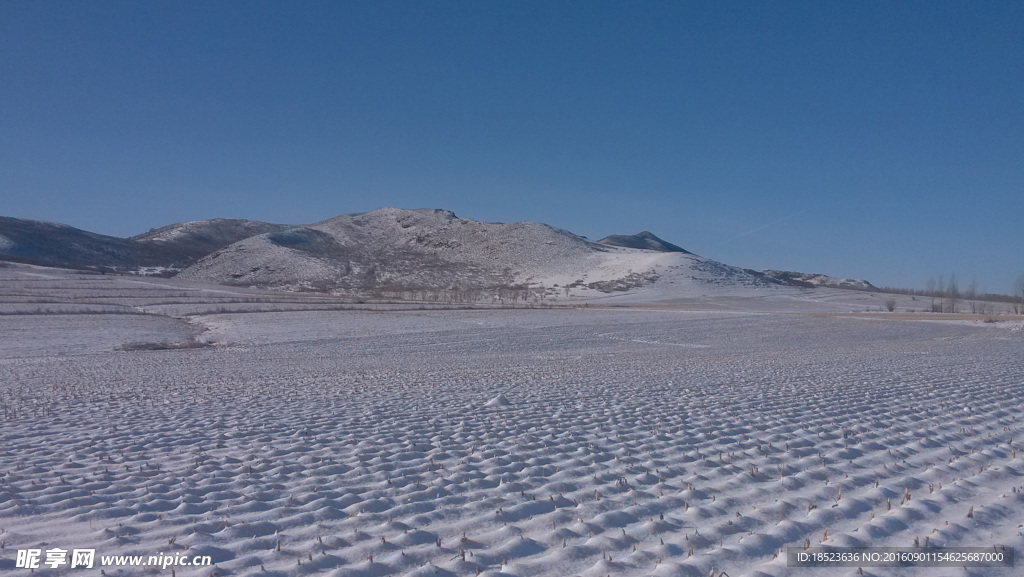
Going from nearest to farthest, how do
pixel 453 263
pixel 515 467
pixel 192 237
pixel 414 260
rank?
pixel 515 467, pixel 453 263, pixel 414 260, pixel 192 237

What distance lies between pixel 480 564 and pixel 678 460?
3.74m

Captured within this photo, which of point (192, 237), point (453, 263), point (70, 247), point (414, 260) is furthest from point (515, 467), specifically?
point (192, 237)

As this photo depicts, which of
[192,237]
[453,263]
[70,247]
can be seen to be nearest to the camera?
[453,263]

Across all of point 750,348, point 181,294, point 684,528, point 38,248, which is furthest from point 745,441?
point 38,248

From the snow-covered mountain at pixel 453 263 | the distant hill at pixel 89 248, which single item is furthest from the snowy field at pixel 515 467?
the distant hill at pixel 89 248

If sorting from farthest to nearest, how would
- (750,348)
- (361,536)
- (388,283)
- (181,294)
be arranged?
(388,283) < (181,294) < (750,348) < (361,536)

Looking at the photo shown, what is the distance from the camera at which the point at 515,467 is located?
26.2 ft

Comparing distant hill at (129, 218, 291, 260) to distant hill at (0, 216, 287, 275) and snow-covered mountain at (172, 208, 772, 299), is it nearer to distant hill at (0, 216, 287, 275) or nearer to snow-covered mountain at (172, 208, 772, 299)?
distant hill at (0, 216, 287, 275)

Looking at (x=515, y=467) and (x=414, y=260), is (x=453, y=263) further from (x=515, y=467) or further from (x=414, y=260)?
(x=515, y=467)

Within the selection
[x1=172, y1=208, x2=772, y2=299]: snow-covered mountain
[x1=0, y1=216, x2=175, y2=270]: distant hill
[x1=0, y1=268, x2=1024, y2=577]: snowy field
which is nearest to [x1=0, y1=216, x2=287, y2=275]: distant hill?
[x1=0, y1=216, x2=175, y2=270]: distant hill

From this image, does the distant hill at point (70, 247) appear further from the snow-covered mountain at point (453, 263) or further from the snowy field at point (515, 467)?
the snowy field at point (515, 467)

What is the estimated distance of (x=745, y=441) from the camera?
9141 mm

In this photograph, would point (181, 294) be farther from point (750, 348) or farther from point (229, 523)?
point (229, 523)

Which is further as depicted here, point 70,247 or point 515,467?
point 70,247
